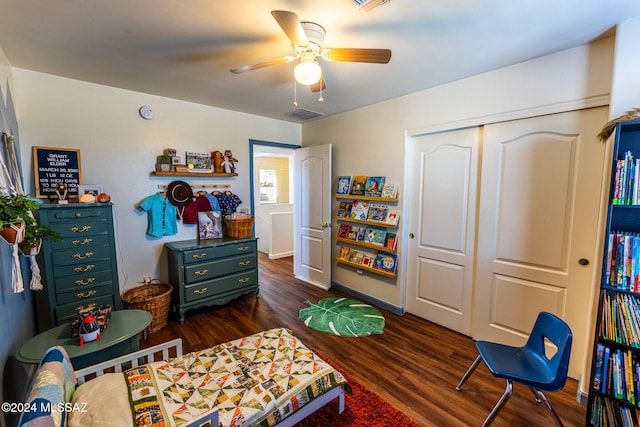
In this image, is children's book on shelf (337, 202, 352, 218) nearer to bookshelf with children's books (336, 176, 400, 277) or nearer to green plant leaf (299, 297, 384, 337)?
bookshelf with children's books (336, 176, 400, 277)

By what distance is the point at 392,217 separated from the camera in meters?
3.15

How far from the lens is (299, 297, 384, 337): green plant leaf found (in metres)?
2.80

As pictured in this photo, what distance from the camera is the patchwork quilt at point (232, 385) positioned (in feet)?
4.32

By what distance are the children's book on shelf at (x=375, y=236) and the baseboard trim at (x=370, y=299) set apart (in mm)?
734

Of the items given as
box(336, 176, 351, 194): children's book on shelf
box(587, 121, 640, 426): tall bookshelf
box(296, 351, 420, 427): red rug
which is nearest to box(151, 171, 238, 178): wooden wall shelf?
box(336, 176, 351, 194): children's book on shelf

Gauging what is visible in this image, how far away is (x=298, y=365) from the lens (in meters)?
1.70


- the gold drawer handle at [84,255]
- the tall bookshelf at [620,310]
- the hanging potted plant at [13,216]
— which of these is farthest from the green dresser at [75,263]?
the tall bookshelf at [620,310]

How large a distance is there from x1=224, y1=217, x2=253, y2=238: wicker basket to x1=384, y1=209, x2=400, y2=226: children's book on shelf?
173cm

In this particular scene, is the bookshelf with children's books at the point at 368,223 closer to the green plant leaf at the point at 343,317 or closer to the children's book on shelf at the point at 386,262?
the children's book on shelf at the point at 386,262

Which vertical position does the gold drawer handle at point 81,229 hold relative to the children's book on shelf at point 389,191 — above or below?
below

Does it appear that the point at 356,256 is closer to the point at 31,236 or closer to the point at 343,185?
the point at 343,185

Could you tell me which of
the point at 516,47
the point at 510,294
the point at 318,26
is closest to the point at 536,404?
the point at 510,294

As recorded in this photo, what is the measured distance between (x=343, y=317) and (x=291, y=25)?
2743 millimetres

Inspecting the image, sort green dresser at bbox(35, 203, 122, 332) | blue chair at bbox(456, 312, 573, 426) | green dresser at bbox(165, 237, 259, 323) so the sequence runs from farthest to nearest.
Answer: green dresser at bbox(165, 237, 259, 323) → green dresser at bbox(35, 203, 122, 332) → blue chair at bbox(456, 312, 573, 426)
